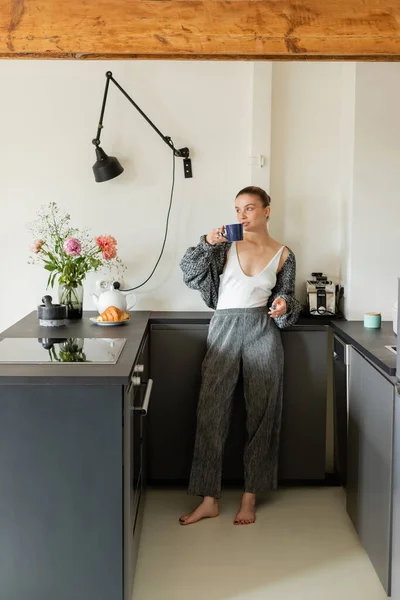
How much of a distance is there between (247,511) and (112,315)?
108 centimetres

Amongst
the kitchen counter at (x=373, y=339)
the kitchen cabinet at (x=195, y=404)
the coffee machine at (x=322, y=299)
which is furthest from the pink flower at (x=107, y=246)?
the kitchen counter at (x=373, y=339)

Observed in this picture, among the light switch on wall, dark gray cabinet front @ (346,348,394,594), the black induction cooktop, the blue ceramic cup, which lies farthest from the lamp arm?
dark gray cabinet front @ (346,348,394,594)

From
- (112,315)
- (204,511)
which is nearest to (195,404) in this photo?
(204,511)

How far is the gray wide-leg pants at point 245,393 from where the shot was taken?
10.2 ft

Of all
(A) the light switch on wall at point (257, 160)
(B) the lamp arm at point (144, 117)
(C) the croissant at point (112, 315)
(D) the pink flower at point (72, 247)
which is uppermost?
(B) the lamp arm at point (144, 117)

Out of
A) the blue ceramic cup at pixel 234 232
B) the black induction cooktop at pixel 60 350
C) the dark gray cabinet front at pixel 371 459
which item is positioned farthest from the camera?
the blue ceramic cup at pixel 234 232

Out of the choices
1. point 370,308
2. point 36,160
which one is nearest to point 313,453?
point 370,308

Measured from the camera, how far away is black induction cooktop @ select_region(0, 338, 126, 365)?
2225 millimetres

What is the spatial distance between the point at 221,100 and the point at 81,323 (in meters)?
1.37

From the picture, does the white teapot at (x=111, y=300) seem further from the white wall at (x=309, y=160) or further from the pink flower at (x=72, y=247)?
the white wall at (x=309, y=160)

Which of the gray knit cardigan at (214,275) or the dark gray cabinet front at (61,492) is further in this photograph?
the gray knit cardigan at (214,275)

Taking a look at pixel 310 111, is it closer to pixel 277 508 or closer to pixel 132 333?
pixel 132 333

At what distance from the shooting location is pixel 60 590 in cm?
207

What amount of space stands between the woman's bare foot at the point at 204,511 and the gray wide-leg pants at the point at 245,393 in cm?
5
